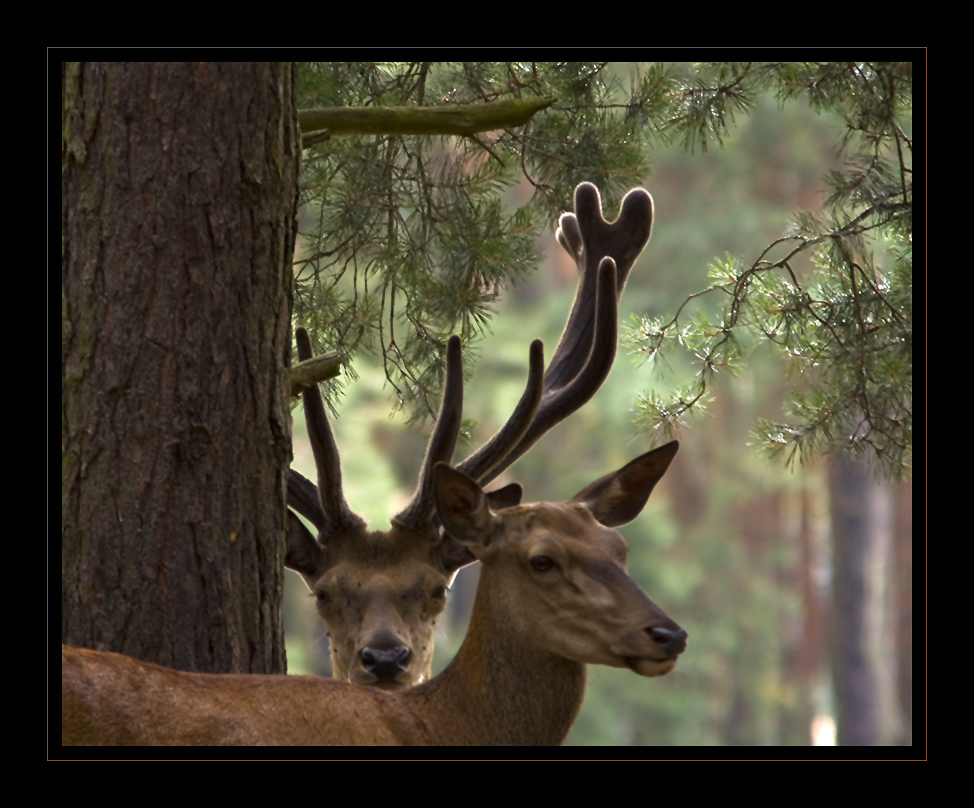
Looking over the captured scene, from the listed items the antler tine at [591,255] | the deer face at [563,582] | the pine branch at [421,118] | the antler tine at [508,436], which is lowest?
the deer face at [563,582]

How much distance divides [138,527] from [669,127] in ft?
9.31

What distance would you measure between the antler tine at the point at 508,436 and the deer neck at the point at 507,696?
2.77 feet

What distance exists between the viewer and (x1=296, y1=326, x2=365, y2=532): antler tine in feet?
15.5

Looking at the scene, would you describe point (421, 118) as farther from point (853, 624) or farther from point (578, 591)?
point (853, 624)

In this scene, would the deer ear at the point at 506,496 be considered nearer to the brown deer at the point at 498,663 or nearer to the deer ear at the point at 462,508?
the brown deer at the point at 498,663

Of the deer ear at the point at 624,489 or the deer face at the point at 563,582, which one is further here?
the deer ear at the point at 624,489

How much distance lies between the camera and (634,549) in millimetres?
21844

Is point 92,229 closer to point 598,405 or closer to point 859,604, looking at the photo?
point 859,604

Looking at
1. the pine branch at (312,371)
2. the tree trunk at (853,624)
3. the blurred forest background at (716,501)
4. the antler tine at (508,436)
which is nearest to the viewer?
the pine branch at (312,371)

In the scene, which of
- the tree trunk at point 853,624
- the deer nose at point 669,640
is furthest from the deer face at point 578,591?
the tree trunk at point 853,624

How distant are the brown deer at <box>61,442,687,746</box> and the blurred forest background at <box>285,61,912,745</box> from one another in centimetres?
1556

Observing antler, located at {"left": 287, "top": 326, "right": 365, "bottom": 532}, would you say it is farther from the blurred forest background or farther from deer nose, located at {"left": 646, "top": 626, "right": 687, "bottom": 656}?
the blurred forest background

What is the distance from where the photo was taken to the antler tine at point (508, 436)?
4.54m
